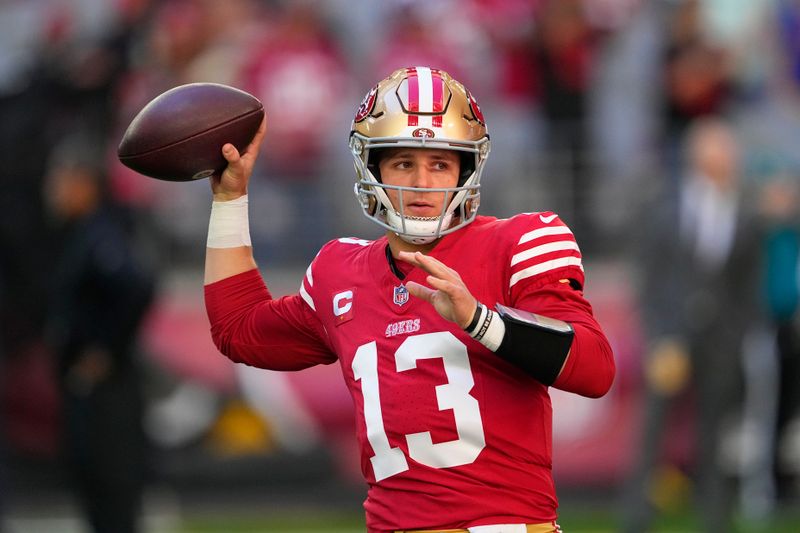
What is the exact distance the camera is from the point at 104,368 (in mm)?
6520

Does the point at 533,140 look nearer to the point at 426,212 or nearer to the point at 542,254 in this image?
the point at 426,212

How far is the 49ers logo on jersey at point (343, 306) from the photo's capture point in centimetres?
343

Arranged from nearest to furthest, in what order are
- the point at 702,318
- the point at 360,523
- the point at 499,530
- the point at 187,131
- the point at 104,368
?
the point at 499,530 < the point at 187,131 < the point at 104,368 < the point at 702,318 < the point at 360,523

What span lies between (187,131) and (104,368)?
317cm

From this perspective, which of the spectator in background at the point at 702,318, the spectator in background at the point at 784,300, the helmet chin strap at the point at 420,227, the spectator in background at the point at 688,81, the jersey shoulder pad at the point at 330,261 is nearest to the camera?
the helmet chin strap at the point at 420,227

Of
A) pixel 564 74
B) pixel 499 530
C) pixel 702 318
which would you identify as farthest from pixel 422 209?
pixel 564 74

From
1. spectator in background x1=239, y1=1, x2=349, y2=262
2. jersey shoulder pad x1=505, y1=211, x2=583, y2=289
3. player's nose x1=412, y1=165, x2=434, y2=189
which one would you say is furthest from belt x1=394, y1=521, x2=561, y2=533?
spectator in background x1=239, y1=1, x2=349, y2=262

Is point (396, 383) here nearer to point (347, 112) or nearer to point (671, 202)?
point (671, 202)

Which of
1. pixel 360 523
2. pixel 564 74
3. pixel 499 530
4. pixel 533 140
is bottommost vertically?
pixel 499 530

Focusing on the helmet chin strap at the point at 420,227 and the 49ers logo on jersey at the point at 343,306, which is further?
the 49ers logo on jersey at the point at 343,306

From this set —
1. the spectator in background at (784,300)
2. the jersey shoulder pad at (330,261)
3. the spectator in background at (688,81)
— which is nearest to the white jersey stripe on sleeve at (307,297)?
the jersey shoulder pad at (330,261)

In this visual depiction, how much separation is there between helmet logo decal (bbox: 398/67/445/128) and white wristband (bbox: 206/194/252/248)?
62 cm

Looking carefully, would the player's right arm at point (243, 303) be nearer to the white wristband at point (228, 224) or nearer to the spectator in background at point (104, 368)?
the white wristband at point (228, 224)

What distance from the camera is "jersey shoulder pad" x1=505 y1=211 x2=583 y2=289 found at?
10.5ft
